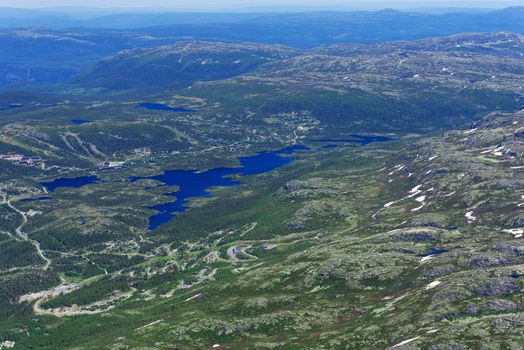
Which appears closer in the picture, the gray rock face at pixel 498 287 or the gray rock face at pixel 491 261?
the gray rock face at pixel 498 287

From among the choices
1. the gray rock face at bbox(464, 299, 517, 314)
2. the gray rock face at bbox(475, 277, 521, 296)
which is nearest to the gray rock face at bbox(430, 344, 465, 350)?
the gray rock face at bbox(464, 299, 517, 314)

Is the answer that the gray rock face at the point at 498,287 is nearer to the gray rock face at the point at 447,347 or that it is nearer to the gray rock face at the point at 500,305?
the gray rock face at the point at 500,305

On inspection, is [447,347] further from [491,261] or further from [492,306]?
[491,261]

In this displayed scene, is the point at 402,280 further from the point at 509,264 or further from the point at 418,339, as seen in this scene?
the point at 418,339

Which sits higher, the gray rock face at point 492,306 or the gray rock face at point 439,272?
the gray rock face at point 492,306

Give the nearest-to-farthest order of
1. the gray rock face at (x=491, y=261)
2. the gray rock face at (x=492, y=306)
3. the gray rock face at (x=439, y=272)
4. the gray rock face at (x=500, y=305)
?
the gray rock face at (x=500, y=305), the gray rock face at (x=492, y=306), the gray rock face at (x=491, y=261), the gray rock face at (x=439, y=272)

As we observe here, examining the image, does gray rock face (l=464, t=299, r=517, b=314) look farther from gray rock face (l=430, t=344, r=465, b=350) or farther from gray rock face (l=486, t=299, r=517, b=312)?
gray rock face (l=430, t=344, r=465, b=350)

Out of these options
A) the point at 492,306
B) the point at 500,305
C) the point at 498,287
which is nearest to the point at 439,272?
the point at 498,287

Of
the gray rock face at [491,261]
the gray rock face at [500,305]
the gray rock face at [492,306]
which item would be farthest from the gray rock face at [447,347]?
the gray rock face at [491,261]

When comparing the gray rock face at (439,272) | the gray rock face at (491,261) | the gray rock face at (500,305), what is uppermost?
the gray rock face at (500,305)

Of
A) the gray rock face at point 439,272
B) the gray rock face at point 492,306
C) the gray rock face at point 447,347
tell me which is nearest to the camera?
Answer: the gray rock face at point 447,347
